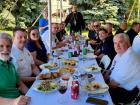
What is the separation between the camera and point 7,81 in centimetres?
274

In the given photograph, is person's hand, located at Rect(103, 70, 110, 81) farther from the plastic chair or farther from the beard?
the beard

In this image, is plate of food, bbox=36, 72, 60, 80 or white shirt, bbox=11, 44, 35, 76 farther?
white shirt, bbox=11, 44, 35, 76

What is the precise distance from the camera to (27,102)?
2.29 meters

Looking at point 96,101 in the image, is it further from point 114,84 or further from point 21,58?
point 21,58

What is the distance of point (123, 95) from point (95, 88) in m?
0.58

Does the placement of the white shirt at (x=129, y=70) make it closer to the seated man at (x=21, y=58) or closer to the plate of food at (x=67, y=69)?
the plate of food at (x=67, y=69)

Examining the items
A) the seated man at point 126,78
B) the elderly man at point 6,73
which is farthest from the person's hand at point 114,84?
the elderly man at point 6,73

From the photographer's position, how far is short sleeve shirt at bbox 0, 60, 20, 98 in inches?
106

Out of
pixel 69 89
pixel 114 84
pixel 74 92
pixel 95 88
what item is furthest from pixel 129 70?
pixel 74 92

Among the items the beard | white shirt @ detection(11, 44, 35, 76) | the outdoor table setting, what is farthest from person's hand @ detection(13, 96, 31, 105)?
white shirt @ detection(11, 44, 35, 76)

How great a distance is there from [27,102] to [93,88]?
603mm

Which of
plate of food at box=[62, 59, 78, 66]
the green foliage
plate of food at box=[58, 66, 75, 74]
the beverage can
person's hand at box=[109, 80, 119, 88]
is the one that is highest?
the beverage can

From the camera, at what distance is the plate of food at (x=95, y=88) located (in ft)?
8.28

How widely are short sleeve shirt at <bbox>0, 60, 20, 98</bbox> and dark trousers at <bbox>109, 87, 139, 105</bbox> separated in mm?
1008
